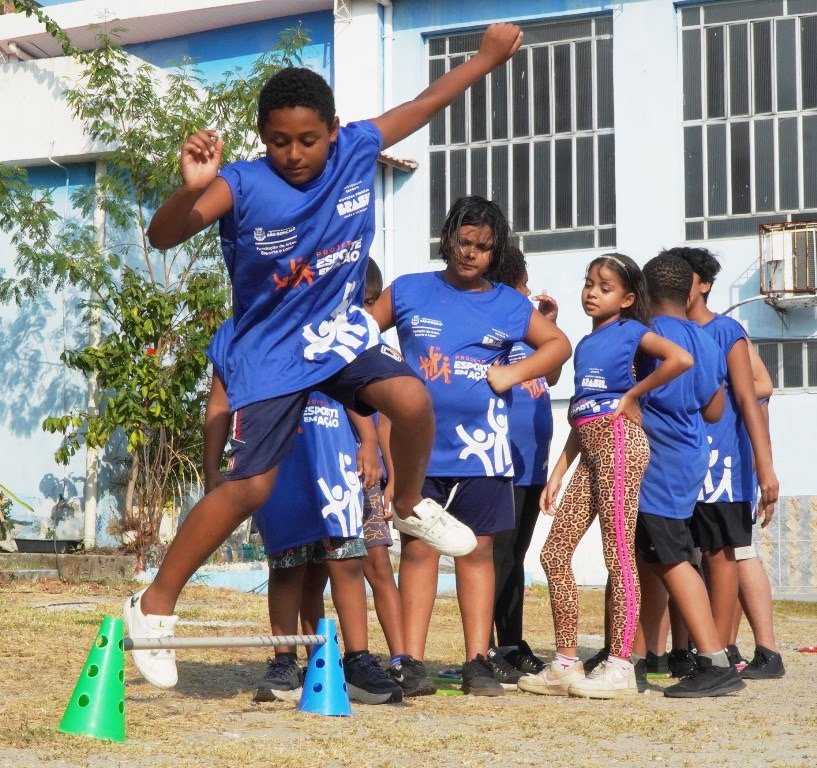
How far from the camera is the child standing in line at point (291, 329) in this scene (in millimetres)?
3971

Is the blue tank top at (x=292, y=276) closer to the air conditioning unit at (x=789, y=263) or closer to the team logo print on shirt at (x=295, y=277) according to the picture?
the team logo print on shirt at (x=295, y=277)

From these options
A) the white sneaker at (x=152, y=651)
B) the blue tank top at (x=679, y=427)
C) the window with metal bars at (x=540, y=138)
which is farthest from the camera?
the window with metal bars at (x=540, y=138)

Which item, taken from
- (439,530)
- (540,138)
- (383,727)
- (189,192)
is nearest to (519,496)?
(439,530)

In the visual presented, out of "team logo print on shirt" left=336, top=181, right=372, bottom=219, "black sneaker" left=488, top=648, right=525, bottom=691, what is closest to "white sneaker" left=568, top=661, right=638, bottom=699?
"black sneaker" left=488, top=648, right=525, bottom=691

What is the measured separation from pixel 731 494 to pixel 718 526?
6.3 inches

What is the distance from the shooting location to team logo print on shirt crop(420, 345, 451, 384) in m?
5.11

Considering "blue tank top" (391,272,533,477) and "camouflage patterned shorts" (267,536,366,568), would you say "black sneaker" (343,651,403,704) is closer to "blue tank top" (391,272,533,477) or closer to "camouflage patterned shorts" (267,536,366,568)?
"camouflage patterned shorts" (267,536,366,568)

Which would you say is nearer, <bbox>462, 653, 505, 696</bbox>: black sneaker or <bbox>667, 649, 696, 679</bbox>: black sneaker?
<bbox>462, 653, 505, 696</bbox>: black sneaker

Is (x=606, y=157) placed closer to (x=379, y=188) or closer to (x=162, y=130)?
(x=379, y=188)

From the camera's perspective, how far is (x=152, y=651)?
3.93 m

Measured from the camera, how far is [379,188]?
17.9 meters

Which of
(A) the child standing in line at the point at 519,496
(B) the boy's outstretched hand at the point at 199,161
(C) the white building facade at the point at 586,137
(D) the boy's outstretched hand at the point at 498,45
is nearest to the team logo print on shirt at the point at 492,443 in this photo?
(A) the child standing in line at the point at 519,496

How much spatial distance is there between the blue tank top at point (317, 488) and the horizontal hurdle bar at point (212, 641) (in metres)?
0.49

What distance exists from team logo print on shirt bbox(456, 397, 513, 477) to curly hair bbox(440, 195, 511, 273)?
2.14 feet
